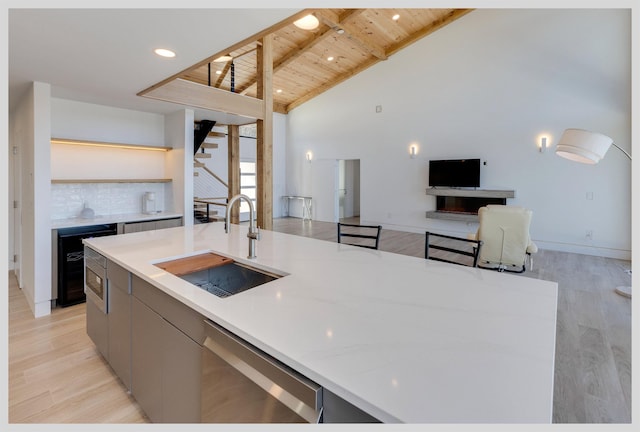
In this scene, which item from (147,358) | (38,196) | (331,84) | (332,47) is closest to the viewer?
(147,358)

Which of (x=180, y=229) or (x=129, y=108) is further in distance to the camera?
(x=129, y=108)

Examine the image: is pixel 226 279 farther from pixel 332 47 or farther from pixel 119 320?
pixel 332 47

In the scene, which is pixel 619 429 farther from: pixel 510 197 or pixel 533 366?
pixel 510 197

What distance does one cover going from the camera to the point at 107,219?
3.83 metres

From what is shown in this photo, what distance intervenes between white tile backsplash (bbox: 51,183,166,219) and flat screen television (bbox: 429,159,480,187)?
216 inches

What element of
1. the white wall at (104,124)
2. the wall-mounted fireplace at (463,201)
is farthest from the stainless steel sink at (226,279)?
the wall-mounted fireplace at (463,201)

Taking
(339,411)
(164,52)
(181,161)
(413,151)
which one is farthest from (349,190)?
(339,411)

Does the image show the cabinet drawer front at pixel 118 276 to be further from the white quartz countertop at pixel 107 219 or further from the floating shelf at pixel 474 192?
the floating shelf at pixel 474 192

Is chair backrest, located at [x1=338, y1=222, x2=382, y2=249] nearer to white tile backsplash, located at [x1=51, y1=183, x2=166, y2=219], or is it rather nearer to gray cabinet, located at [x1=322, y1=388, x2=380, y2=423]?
gray cabinet, located at [x1=322, y1=388, x2=380, y2=423]

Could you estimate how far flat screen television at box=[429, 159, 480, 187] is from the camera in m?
6.80

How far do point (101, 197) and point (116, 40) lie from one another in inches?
109

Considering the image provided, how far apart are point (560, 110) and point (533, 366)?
A: 267 inches

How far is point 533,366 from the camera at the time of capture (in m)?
0.86

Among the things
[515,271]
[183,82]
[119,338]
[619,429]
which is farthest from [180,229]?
[515,271]
